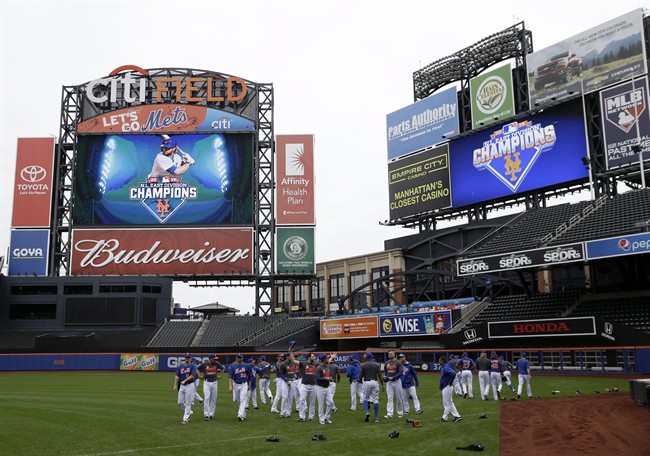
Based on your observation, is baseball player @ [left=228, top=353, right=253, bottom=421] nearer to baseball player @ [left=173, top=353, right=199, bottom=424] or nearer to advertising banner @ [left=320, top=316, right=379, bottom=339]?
baseball player @ [left=173, top=353, right=199, bottom=424]

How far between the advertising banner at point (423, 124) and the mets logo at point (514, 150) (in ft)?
13.4

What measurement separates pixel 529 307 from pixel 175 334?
29.3 meters

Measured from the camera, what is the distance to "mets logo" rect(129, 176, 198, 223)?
56281mm

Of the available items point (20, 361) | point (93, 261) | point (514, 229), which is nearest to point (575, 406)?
point (514, 229)

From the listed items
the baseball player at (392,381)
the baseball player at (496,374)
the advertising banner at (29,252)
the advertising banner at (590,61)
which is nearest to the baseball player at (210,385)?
the baseball player at (392,381)

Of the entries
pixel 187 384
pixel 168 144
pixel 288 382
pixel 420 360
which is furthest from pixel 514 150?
pixel 187 384

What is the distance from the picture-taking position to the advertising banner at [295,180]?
56594mm

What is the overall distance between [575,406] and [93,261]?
4732 cm

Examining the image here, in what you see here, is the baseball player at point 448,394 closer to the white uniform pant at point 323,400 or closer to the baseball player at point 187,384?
the white uniform pant at point 323,400

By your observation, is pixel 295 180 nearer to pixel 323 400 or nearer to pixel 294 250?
pixel 294 250

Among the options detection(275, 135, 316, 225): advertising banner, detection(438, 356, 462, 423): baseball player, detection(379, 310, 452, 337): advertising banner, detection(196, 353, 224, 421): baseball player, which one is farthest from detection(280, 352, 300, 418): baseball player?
detection(275, 135, 316, 225): advertising banner

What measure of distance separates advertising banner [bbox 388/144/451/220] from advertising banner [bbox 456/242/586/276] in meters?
15.4

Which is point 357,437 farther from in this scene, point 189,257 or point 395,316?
point 189,257

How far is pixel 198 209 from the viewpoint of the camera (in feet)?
185
